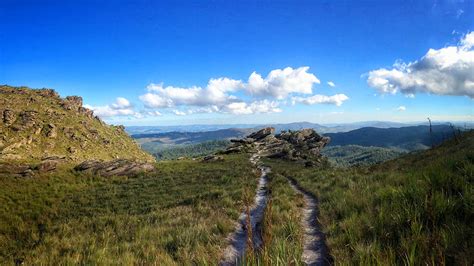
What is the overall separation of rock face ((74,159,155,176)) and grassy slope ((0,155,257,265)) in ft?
7.22

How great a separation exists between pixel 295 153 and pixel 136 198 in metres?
50.2

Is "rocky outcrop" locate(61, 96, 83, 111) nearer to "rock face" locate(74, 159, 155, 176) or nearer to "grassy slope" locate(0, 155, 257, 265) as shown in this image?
"rock face" locate(74, 159, 155, 176)

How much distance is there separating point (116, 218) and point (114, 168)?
2474cm

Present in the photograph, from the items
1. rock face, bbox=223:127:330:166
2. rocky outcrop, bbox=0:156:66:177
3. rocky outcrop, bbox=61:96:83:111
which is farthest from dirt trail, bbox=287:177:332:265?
rocky outcrop, bbox=61:96:83:111

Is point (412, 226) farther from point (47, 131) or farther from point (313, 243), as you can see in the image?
point (47, 131)

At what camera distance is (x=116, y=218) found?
50.4 feet

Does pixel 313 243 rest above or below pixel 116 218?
above

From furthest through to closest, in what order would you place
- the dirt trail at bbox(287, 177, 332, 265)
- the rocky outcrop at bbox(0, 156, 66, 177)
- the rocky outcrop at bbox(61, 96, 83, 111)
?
the rocky outcrop at bbox(61, 96, 83, 111), the rocky outcrop at bbox(0, 156, 66, 177), the dirt trail at bbox(287, 177, 332, 265)

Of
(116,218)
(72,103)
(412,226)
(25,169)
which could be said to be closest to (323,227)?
(412,226)

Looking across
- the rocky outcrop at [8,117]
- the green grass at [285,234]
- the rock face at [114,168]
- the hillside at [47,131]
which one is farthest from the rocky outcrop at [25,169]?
the rocky outcrop at [8,117]

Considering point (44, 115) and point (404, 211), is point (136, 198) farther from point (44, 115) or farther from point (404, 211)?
point (44, 115)

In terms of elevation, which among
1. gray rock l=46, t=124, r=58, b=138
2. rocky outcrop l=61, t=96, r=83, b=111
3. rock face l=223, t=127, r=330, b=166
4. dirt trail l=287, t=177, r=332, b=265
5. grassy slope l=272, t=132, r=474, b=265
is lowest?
rock face l=223, t=127, r=330, b=166

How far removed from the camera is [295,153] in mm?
69500

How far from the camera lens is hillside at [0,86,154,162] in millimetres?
101594
